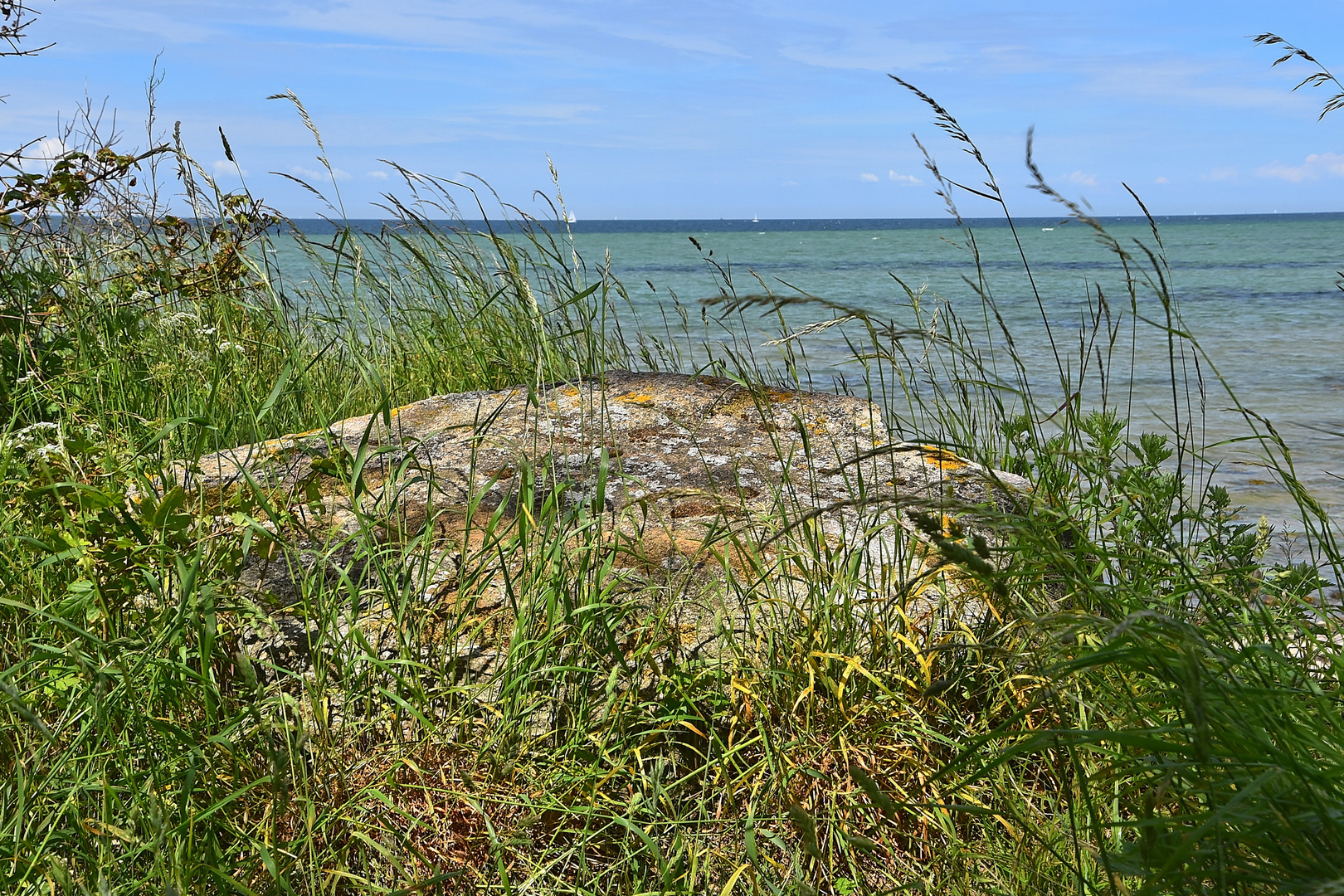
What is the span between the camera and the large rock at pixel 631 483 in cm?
169

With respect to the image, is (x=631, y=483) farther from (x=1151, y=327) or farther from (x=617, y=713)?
(x=1151, y=327)

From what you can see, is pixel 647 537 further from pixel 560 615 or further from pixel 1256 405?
pixel 1256 405

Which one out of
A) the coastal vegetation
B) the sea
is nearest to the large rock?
the coastal vegetation

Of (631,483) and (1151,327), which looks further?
(1151,327)

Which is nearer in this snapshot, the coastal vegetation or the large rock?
the coastal vegetation

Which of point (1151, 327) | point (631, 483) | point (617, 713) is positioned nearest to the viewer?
point (617, 713)

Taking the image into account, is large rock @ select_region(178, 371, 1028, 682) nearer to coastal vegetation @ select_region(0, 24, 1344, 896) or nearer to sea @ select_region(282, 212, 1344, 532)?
coastal vegetation @ select_region(0, 24, 1344, 896)

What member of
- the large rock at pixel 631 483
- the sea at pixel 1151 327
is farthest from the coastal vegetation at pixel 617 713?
the sea at pixel 1151 327

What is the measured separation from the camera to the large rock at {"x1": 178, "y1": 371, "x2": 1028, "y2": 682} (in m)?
1.69

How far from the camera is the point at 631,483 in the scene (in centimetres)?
229

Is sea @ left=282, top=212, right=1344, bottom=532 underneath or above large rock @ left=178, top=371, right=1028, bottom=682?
underneath

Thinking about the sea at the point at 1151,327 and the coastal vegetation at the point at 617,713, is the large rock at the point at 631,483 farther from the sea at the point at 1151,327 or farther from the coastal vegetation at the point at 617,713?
the sea at the point at 1151,327

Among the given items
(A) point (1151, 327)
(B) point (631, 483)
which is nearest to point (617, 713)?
(B) point (631, 483)

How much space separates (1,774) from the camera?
1.44 meters
